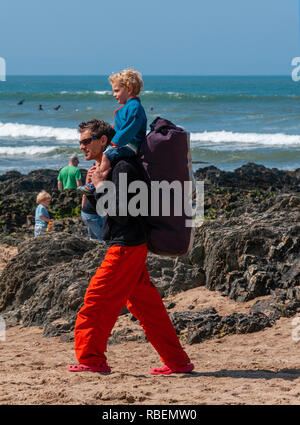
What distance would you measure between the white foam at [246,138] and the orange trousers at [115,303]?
26866 millimetres

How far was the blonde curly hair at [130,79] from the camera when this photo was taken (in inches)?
187

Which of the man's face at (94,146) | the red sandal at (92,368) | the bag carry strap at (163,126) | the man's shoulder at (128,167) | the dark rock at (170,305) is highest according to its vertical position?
the bag carry strap at (163,126)

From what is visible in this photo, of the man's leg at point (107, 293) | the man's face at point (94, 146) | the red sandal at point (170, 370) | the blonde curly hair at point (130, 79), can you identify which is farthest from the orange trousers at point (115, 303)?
the blonde curly hair at point (130, 79)

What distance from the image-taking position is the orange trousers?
4.52m

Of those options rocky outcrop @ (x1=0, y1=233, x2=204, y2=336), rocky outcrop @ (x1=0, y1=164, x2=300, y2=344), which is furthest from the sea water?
rocky outcrop @ (x1=0, y1=164, x2=300, y2=344)

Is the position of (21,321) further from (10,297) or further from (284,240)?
(284,240)

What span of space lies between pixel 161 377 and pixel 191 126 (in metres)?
36.4

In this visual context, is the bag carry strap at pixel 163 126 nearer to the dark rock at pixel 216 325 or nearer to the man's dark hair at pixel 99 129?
the man's dark hair at pixel 99 129

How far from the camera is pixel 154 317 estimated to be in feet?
15.4

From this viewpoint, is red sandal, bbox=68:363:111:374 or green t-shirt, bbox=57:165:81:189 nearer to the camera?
red sandal, bbox=68:363:111:374

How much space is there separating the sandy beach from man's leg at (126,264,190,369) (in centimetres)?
18

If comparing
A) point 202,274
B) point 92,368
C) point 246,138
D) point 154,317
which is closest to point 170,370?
point 154,317

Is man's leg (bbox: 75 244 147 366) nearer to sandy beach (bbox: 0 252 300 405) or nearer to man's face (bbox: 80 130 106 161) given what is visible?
sandy beach (bbox: 0 252 300 405)

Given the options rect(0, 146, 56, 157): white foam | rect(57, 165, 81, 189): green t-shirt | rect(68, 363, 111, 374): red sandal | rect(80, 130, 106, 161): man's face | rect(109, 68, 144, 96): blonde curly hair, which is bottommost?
rect(0, 146, 56, 157): white foam
